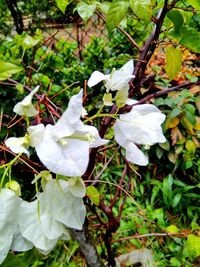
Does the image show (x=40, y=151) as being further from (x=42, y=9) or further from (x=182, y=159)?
(x=42, y=9)

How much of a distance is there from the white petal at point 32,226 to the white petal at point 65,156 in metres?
0.13

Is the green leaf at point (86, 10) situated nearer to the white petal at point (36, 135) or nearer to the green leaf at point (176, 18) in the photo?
A: the green leaf at point (176, 18)

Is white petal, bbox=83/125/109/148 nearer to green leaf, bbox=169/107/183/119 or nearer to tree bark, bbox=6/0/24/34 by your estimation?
green leaf, bbox=169/107/183/119

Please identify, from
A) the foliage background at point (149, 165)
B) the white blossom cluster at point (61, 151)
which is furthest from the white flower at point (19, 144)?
the foliage background at point (149, 165)

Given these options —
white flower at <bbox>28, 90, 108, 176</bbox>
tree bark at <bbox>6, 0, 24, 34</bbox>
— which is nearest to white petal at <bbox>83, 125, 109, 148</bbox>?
white flower at <bbox>28, 90, 108, 176</bbox>

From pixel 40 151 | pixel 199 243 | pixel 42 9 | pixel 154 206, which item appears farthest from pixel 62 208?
pixel 42 9

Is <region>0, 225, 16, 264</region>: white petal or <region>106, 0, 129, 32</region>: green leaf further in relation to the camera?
<region>106, 0, 129, 32</region>: green leaf

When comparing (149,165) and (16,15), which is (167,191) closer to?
(149,165)

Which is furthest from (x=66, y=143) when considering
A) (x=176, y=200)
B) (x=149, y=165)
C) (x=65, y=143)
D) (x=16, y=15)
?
(x=16, y=15)

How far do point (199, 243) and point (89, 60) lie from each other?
3.71ft

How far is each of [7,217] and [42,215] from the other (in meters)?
0.05

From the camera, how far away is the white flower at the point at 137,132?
1.58ft

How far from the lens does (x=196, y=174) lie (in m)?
1.73

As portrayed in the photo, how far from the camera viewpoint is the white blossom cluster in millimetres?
428
